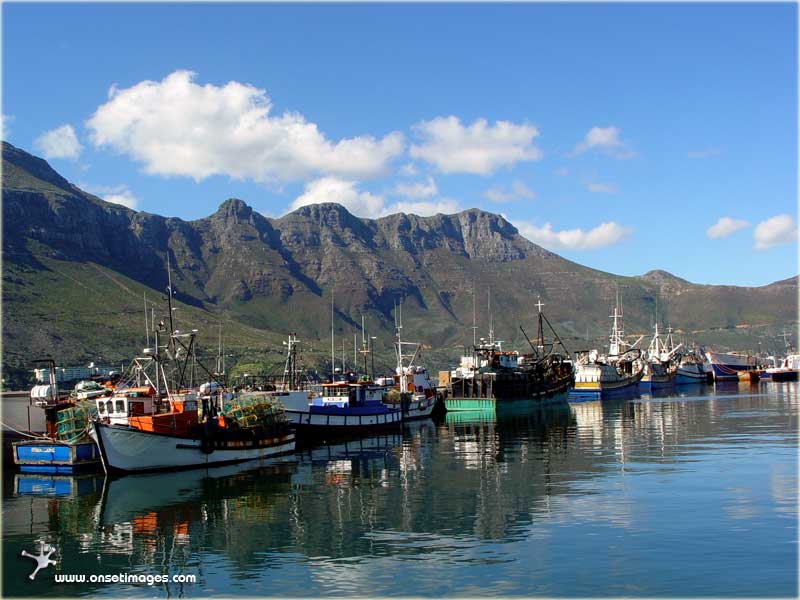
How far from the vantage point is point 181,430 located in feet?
197

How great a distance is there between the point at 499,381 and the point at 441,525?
92.0m

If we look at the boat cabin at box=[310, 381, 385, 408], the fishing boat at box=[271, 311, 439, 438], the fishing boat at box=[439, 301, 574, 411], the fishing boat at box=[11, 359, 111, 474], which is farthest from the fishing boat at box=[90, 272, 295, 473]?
the fishing boat at box=[439, 301, 574, 411]

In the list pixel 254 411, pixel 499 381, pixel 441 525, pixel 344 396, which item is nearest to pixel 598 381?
pixel 499 381

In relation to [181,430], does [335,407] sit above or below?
below

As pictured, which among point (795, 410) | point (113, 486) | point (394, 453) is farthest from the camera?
point (795, 410)

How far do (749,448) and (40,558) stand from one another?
179ft

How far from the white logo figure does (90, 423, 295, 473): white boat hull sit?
1964cm

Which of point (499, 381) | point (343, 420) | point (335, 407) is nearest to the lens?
point (343, 420)

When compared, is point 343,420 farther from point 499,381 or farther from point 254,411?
point 499,381

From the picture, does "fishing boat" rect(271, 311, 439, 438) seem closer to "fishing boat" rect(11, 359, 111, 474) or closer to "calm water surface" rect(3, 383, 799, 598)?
"calm water surface" rect(3, 383, 799, 598)

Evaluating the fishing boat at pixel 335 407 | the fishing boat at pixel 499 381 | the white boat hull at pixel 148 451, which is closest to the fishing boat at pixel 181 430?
the white boat hull at pixel 148 451

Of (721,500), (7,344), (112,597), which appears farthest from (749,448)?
(7,344)

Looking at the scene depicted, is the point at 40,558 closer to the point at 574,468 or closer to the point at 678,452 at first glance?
the point at 574,468

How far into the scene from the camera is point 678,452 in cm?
6481
